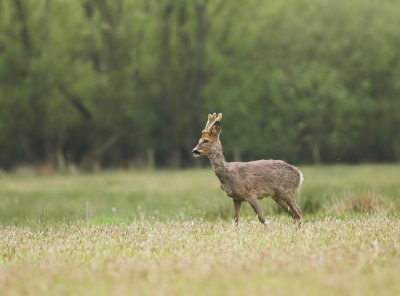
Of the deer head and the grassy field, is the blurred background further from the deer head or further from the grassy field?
the grassy field

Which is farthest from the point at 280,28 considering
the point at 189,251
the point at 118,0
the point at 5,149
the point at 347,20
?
the point at 189,251

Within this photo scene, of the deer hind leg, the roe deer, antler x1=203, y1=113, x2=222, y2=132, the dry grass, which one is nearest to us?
the dry grass

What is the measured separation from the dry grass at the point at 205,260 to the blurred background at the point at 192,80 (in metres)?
A: 27.9

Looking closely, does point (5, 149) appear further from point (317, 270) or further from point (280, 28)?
point (317, 270)

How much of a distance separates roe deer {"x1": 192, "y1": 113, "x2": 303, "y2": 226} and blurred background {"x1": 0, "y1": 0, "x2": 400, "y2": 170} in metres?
27.1

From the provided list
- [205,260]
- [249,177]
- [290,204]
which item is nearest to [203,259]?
[205,260]

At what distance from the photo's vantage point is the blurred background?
3638cm

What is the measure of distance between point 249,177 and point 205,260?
2.79 metres

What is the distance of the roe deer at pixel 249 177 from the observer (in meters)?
8.22

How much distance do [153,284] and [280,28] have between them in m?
44.3

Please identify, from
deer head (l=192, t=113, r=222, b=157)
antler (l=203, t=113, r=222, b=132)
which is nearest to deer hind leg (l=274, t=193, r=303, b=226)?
deer head (l=192, t=113, r=222, b=157)

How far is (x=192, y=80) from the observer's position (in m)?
41.5

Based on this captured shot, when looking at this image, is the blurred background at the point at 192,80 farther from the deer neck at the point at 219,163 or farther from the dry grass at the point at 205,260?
the dry grass at the point at 205,260

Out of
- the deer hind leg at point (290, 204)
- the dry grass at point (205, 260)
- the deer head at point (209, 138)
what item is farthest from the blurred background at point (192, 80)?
the dry grass at point (205, 260)
